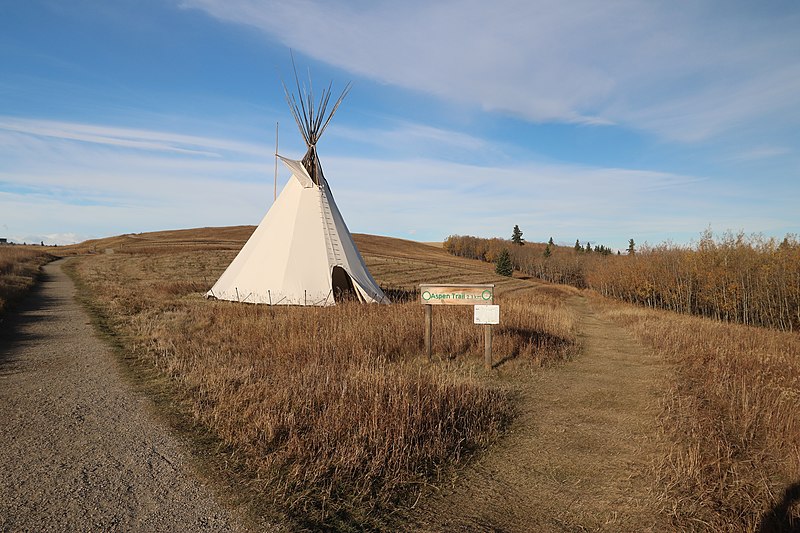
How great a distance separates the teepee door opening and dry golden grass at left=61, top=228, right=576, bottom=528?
8.35 ft

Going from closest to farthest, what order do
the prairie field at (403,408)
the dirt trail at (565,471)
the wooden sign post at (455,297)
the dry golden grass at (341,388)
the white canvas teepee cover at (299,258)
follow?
the dirt trail at (565,471)
the prairie field at (403,408)
the dry golden grass at (341,388)
the wooden sign post at (455,297)
the white canvas teepee cover at (299,258)

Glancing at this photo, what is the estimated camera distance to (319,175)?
639 inches

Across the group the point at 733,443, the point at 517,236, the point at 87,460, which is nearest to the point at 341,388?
the point at 87,460

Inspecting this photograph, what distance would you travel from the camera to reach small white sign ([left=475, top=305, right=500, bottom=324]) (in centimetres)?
771

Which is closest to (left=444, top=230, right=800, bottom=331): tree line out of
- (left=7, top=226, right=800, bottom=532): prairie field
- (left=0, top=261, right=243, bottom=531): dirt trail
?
(left=7, top=226, right=800, bottom=532): prairie field

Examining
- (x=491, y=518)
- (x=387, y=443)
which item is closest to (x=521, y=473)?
(x=491, y=518)

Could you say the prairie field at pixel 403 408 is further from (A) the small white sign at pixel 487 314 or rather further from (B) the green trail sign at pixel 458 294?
(B) the green trail sign at pixel 458 294

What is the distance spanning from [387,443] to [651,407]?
12.8ft

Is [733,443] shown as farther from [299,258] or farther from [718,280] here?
[718,280]

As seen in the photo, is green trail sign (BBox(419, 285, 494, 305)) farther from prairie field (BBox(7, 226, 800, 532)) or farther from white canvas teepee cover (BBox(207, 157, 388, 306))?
white canvas teepee cover (BBox(207, 157, 388, 306))

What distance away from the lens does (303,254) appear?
1479 cm

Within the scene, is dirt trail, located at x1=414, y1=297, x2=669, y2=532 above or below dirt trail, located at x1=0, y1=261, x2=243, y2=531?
below

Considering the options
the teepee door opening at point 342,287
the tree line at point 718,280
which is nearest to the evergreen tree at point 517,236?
the tree line at point 718,280

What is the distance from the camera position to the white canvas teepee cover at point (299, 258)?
14.3 meters
